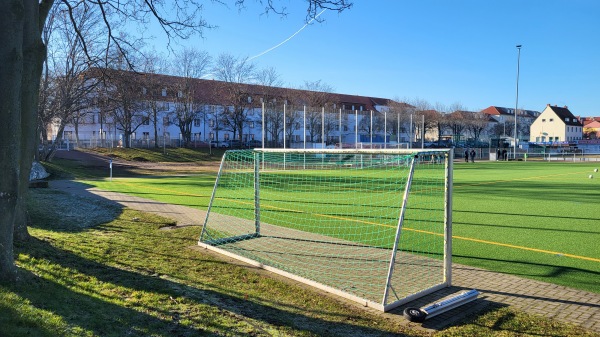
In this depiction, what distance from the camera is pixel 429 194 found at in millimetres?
16344

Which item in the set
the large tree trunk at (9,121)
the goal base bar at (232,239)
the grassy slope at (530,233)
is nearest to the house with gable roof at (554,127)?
the grassy slope at (530,233)

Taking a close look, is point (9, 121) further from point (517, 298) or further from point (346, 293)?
point (517, 298)

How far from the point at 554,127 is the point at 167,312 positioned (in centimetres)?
11591

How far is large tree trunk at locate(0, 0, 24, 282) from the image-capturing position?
4285 mm

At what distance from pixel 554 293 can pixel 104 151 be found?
50368 mm

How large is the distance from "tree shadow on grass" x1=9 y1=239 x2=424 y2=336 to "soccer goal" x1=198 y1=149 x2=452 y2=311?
912mm

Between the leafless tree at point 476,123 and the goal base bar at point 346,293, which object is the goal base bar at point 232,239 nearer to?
the goal base bar at point 346,293

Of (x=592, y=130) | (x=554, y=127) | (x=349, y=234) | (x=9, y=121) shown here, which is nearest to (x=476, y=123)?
(x=554, y=127)

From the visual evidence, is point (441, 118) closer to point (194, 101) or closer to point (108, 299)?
point (194, 101)

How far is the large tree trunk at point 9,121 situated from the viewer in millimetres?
4285

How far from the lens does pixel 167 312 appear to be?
4.43 meters

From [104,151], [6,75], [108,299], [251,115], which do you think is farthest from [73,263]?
[251,115]

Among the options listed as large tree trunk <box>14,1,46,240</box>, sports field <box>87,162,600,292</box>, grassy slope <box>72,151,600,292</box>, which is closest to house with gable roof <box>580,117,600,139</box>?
grassy slope <box>72,151,600,292</box>

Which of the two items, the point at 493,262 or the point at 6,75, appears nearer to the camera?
the point at 6,75
